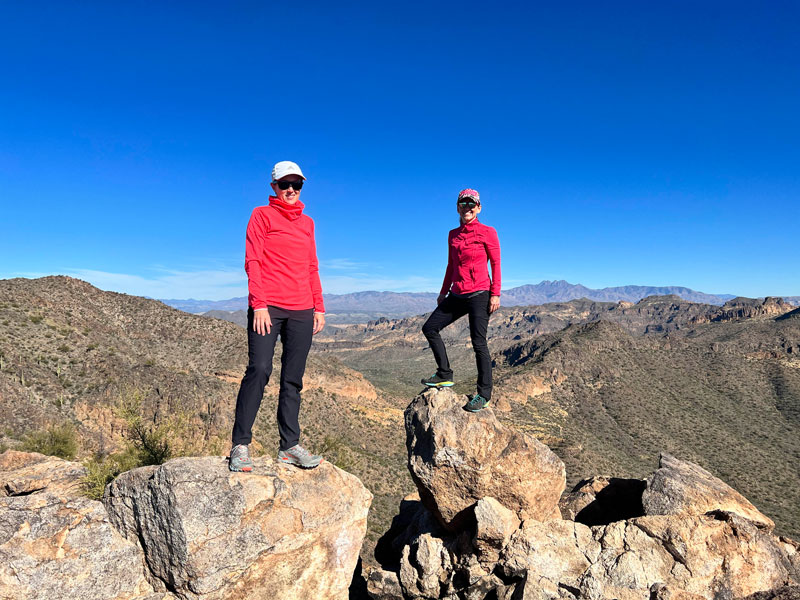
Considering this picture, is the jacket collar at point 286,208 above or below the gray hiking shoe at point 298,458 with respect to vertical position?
above

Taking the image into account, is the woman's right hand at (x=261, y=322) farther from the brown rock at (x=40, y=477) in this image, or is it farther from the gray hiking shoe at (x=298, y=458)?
the brown rock at (x=40, y=477)

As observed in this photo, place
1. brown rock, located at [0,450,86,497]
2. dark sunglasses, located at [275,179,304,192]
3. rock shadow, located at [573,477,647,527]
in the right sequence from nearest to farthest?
1. dark sunglasses, located at [275,179,304,192]
2. brown rock, located at [0,450,86,497]
3. rock shadow, located at [573,477,647,527]

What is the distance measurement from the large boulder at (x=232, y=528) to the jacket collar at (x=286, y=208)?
3.94 meters

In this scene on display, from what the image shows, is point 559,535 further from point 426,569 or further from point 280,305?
point 280,305

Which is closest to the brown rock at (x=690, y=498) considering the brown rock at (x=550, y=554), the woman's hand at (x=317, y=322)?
the brown rock at (x=550, y=554)

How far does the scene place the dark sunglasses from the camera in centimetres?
639

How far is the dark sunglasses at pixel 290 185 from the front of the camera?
6387 mm

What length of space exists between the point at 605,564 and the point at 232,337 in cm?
5022

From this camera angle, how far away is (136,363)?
3875 centimetres

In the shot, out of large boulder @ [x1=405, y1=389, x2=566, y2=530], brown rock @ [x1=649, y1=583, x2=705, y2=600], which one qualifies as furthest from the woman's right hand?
brown rock @ [x1=649, y1=583, x2=705, y2=600]

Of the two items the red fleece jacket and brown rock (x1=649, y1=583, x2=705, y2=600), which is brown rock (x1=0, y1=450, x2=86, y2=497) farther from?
brown rock (x1=649, y1=583, x2=705, y2=600)

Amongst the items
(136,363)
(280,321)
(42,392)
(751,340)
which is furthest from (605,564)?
(751,340)

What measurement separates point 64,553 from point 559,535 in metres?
7.91

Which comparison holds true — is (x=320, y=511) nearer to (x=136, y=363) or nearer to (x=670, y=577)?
(x=670, y=577)
